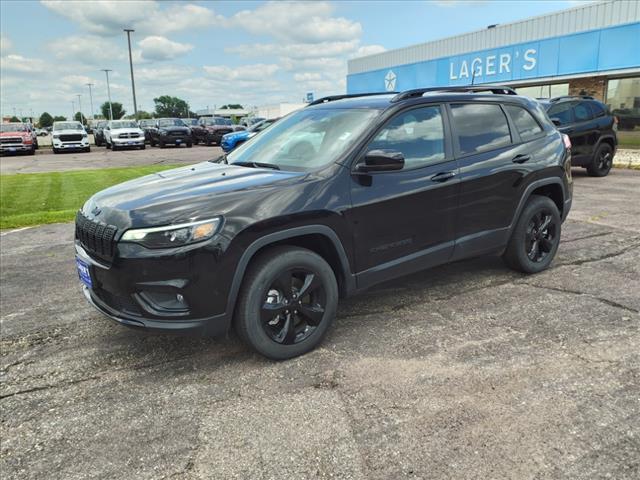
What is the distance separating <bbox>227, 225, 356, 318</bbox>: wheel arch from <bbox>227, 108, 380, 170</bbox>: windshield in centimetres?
54

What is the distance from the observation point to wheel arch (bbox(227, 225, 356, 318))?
3281 mm

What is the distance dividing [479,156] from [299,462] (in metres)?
3.10

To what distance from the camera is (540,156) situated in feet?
16.6

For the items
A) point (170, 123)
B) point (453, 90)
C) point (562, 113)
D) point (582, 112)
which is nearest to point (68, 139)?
point (170, 123)

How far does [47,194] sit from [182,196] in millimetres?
9774

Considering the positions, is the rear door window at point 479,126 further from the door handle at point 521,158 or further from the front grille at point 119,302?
the front grille at point 119,302

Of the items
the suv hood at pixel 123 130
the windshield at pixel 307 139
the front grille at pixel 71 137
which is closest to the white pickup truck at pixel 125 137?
the suv hood at pixel 123 130

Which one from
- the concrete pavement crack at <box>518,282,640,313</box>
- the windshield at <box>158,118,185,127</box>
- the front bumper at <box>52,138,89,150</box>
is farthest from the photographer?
the windshield at <box>158,118,185,127</box>

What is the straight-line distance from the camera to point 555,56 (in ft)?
63.6

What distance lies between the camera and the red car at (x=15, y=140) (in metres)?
25.7

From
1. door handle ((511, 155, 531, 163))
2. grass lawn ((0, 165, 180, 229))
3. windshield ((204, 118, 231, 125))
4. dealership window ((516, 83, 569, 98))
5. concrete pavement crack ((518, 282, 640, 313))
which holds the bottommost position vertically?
concrete pavement crack ((518, 282, 640, 313))

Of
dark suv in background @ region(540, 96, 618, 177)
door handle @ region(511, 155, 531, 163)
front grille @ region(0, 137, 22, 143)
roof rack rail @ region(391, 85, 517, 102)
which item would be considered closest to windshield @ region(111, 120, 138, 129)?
front grille @ region(0, 137, 22, 143)

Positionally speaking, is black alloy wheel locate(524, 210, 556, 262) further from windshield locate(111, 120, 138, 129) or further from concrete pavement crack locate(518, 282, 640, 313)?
windshield locate(111, 120, 138, 129)

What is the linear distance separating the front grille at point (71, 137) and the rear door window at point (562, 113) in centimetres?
2420
